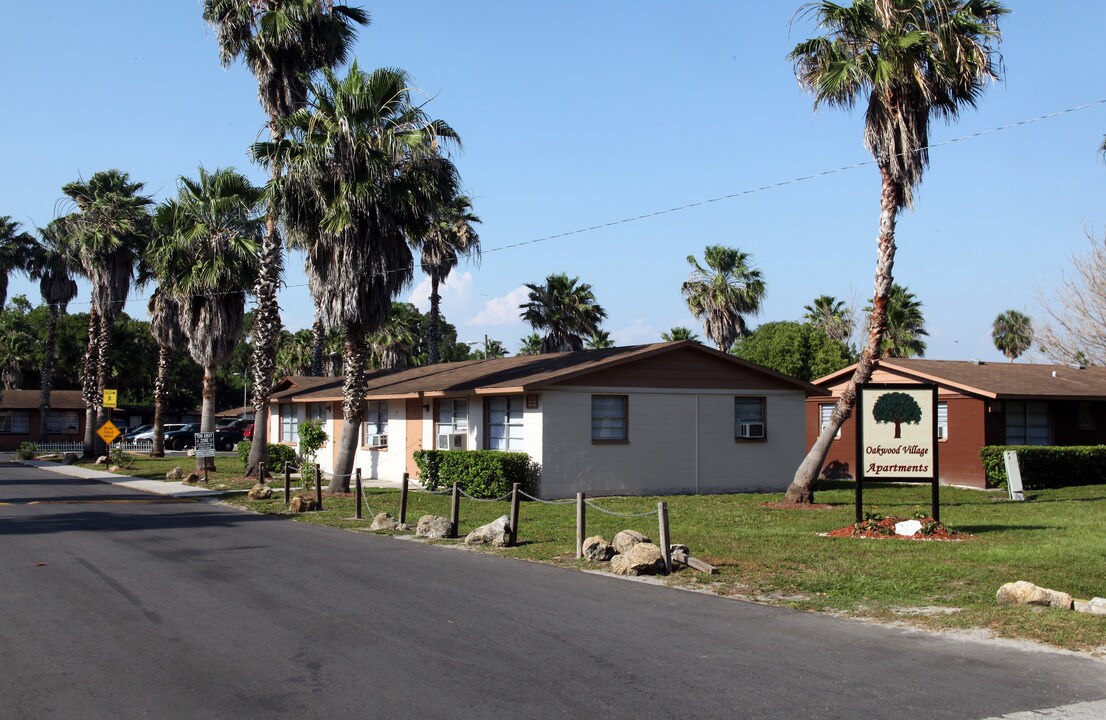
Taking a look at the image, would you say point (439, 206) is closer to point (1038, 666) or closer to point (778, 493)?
point (778, 493)

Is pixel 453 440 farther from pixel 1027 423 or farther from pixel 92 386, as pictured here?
pixel 92 386

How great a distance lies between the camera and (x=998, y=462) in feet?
89.0

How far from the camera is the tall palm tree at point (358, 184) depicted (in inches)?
904

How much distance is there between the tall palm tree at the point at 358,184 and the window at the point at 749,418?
30.8ft

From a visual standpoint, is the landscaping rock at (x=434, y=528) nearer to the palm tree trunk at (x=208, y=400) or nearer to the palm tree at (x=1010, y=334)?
the palm tree trunk at (x=208, y=400)

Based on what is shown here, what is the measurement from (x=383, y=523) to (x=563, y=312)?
1307 inches

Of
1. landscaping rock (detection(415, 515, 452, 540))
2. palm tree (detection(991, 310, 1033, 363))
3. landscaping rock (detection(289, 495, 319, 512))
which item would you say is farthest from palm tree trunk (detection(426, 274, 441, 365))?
palm tree (detection(991, 310, 1033, 363))

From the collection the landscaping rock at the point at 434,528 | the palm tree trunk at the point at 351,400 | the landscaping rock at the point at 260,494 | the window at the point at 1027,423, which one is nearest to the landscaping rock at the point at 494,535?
the landscaping rock at the point at 434,528

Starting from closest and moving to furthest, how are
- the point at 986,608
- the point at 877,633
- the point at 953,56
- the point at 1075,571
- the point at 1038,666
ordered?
the point at 1038,666, the point at 877,633, the point at 986,608, the point at 1075,571, the point at 953,56

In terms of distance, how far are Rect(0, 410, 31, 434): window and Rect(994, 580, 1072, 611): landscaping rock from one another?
6384 cm

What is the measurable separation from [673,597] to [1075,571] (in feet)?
16.7

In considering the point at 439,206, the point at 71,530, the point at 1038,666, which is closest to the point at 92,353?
the point at 439,206

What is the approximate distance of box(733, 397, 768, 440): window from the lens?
25938 millimetres

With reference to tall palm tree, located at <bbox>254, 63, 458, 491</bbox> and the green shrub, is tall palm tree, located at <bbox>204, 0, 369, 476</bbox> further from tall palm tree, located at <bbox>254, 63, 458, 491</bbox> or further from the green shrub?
the green shrub
